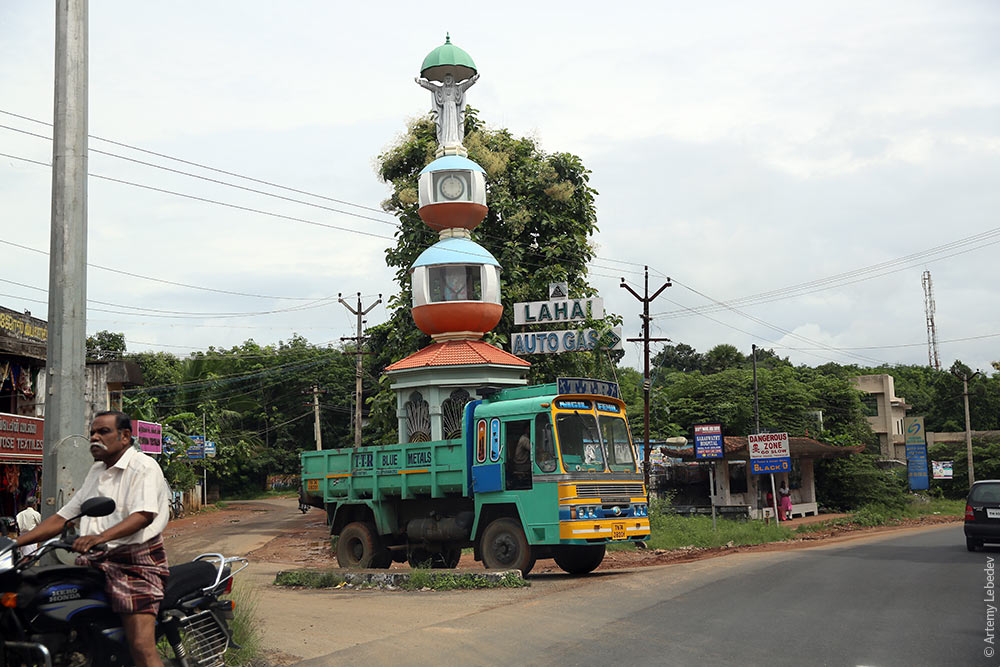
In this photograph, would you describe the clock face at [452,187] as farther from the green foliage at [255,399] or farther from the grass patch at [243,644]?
the green foliage at [255,399]

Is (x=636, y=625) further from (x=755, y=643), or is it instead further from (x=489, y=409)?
(x=489, y=409)

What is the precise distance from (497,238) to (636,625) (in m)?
23.3

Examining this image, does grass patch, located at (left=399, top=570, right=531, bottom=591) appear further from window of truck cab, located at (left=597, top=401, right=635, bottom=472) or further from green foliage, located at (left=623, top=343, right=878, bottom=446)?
→ green foliage, located at (left=623, top=343, right=878, bottom=446)

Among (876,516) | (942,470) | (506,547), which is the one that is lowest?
Result: (876,516)

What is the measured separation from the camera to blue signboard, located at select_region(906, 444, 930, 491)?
4984 cm

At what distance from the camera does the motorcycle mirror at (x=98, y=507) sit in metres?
5.39

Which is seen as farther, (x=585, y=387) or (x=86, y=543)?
(x=585, y=387)

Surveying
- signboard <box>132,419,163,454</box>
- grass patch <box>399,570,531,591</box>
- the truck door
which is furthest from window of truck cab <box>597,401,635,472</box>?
signboard <box>132,419,163,454</box>

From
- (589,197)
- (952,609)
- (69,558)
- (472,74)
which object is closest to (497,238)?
(589,197)

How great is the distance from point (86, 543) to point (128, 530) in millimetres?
262

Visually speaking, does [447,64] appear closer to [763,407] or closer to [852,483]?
[763,407]

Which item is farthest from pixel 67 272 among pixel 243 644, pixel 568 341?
pixel 568 341

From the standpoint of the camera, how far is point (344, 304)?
44156mm

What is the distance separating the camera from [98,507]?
5395 mm
